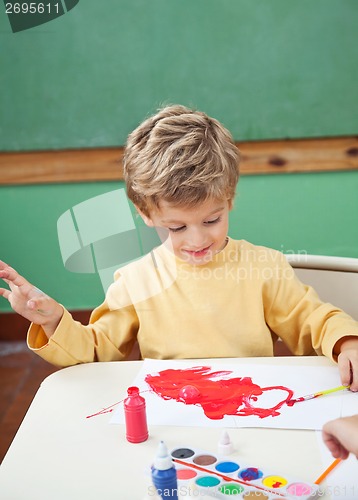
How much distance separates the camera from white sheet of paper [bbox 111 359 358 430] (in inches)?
38.0

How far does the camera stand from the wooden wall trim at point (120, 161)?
2.77 metres

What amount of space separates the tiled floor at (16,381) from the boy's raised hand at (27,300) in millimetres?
1189

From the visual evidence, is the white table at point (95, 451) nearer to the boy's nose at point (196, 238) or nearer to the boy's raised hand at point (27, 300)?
Result: the boy's raised hand at point (27, 300)

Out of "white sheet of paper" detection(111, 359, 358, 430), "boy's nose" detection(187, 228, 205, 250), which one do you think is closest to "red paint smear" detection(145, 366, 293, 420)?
"white sheet of paper" detection(111, 359, 358, 430)

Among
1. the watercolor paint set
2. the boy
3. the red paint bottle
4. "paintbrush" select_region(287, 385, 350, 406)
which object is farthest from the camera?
the boy

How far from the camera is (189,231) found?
4.13 ft

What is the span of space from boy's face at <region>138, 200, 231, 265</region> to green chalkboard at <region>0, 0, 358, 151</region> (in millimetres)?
1539

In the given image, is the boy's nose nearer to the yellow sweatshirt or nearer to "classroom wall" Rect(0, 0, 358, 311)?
the yellow sweatshirt

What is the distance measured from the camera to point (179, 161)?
1256mm

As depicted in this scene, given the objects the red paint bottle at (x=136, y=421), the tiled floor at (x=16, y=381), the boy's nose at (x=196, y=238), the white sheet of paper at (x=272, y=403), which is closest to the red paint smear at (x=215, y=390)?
the white sheet of paper at (x=272, y=403)

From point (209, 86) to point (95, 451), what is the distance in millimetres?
2075

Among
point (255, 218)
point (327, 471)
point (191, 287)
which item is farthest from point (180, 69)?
point (327, 471)

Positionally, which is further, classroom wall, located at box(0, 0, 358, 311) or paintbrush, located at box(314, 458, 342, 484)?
classroom wall, located at box(0, 0, 358, 311)

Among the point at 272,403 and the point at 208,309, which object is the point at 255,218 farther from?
the point at 272,403
